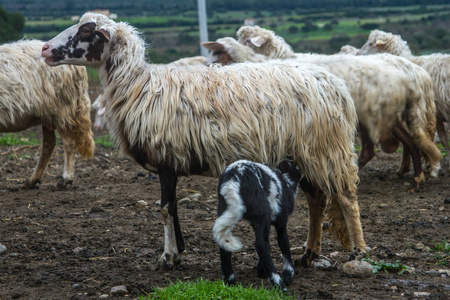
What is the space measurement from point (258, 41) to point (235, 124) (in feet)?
13.5

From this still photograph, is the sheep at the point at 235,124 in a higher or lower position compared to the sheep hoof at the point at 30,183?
higher

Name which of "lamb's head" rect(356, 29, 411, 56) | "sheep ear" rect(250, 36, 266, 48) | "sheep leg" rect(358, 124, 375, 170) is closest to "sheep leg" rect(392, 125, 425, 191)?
"sheep leg" rect(358, 124, 375, 170)

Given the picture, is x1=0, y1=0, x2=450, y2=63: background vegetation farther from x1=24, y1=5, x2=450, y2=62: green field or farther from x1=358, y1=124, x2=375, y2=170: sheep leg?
x1=358, y1=124, x2=375, y2=170: sheep leg

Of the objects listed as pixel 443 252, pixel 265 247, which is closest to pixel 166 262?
pixel 265 247

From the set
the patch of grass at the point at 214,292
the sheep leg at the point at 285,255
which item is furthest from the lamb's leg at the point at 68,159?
the sheep leg at the point at 285,255

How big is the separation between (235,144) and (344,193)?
0.97m

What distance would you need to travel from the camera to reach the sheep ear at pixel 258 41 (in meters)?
8.24

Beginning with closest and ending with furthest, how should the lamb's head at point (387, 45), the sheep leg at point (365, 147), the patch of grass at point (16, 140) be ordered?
the sheep leg at point (365, 147), the lamb's head at point (387, 45), the patch of grass at point (16, 140)

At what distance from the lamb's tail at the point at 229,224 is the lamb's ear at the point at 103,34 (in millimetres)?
1907

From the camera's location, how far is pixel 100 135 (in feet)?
40.2

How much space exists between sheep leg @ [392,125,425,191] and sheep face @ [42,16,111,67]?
4303 millimetres

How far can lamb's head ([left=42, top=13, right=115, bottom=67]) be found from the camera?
4.90 metres

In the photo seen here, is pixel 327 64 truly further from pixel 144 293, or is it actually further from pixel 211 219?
pixel 144 293

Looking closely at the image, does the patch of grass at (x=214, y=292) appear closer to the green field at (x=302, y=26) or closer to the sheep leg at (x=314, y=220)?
the sheep leg at (x=314, y=220)
